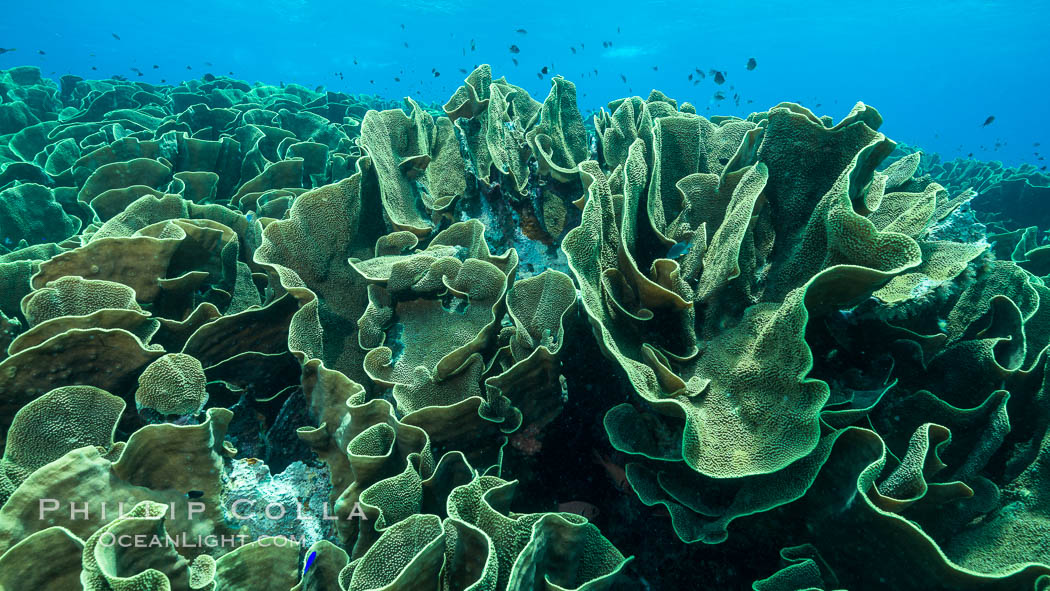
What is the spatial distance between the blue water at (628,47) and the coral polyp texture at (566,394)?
173ft

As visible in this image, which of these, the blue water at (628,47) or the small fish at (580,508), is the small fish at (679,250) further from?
the blue water at (628,47)

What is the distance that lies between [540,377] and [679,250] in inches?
34.3

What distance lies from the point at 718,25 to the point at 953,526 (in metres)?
83.1

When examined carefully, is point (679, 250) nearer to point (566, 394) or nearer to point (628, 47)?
point (566, 394)

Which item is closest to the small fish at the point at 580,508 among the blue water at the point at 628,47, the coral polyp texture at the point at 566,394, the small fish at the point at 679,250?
the coral polyp texture at the point at 566,394

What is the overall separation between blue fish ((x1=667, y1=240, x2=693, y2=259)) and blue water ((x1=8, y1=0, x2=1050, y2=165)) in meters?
52.7

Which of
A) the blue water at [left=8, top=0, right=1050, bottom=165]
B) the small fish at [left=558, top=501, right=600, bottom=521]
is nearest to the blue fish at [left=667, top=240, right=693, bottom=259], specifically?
the small fish at [left=558, top=501, right=600, bottom=521]

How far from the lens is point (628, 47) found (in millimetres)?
78000

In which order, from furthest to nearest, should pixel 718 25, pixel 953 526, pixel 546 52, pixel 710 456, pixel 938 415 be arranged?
pixel 546 52, pixel 718 25, pixel 938 415, pixel 953 526, pixel 710 456

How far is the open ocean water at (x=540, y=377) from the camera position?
1469mm

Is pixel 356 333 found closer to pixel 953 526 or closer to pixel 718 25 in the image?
pixel 953 526

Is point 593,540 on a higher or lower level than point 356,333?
lower

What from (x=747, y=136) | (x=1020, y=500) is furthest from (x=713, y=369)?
(x=1020, y=500)

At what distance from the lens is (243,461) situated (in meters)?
1.92
